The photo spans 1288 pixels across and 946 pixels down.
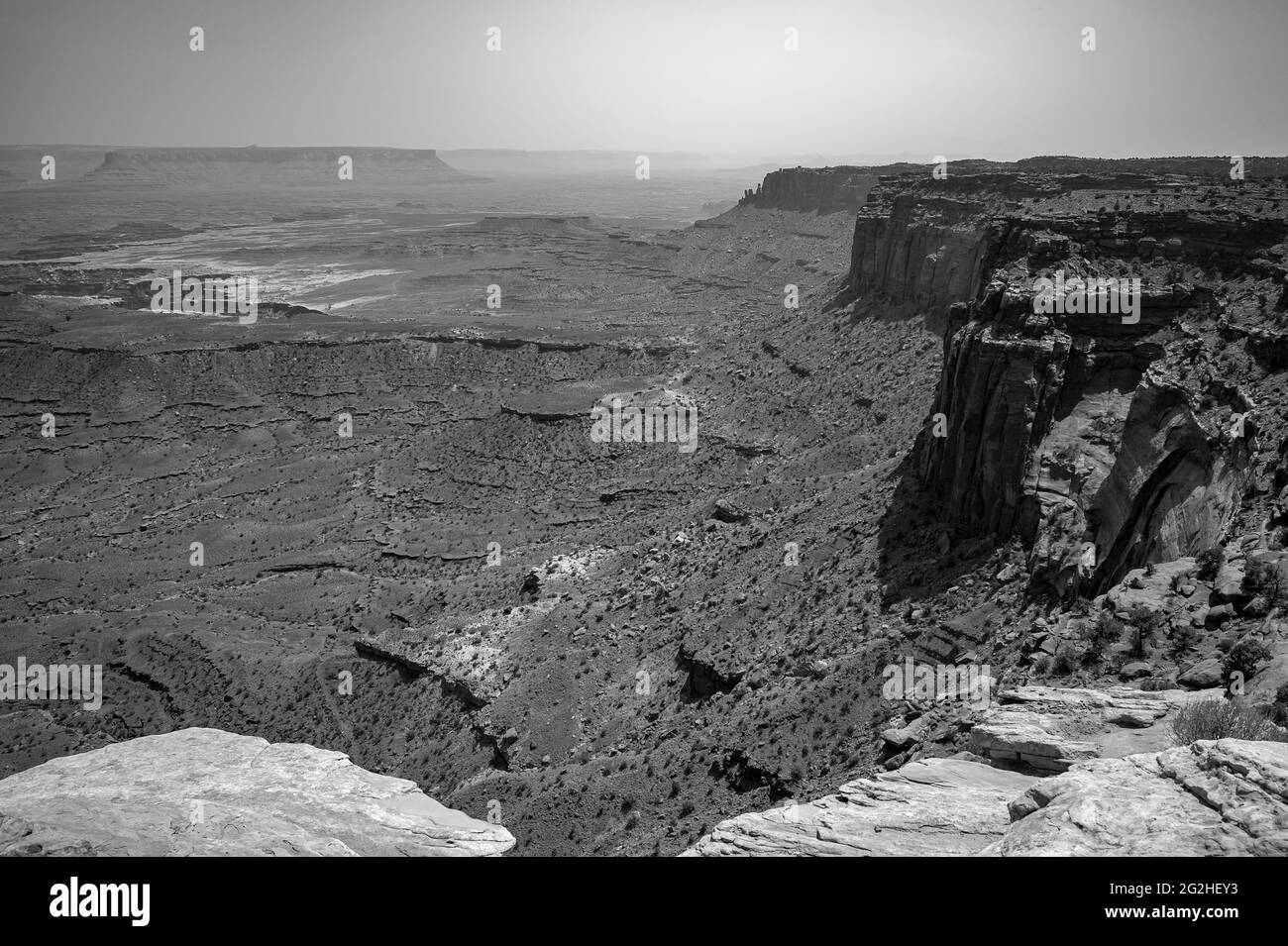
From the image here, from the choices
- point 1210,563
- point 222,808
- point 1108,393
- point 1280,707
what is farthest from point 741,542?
point 1280,707

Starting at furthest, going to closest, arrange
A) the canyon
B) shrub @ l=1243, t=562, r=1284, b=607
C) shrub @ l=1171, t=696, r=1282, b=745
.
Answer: the canyon
shrub @ l=1243, t=562, r=1284, b=607
shrub @ l=1171, t=696, r=1282, b=745

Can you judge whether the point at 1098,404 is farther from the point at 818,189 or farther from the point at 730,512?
the point at 818,189

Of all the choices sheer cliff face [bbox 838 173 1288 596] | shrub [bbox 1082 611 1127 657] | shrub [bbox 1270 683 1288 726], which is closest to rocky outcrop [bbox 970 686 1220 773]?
shrub [bbox 1270 683 1288 726]

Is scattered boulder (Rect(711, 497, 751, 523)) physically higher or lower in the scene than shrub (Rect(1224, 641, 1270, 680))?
lower

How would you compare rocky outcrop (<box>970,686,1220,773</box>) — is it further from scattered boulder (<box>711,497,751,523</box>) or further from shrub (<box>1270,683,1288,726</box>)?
scattered boulder (<box>711,497,751,523</box>)

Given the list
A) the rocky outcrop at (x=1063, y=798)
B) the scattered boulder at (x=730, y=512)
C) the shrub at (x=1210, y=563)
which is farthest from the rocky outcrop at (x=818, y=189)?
the rocky outcrop at (x=1063, y=798)
